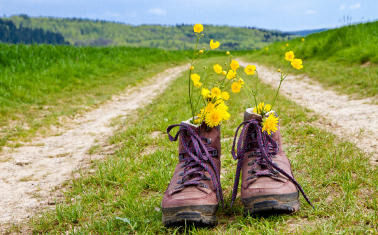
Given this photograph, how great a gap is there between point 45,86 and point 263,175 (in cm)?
717

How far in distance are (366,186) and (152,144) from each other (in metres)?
2.40

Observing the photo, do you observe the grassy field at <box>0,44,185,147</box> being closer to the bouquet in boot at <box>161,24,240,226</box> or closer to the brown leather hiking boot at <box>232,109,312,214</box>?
the bouquet in boot at <box>161,24,240,226</box>

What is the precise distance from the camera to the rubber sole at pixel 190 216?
5.09 feet

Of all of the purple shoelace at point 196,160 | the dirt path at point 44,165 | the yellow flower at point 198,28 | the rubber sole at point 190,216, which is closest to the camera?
the rubber sole at point 190,216

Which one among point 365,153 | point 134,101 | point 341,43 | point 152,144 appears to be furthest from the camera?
point 341,43

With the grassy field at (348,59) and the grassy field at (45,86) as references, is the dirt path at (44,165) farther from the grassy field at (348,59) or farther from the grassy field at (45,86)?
the grassy field at (348,59)

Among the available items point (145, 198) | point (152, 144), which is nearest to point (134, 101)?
point (152, 144)

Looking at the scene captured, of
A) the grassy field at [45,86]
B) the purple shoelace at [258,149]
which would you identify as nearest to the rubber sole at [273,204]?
the purple shoelace at [258,149]

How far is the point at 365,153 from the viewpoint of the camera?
8.50ft

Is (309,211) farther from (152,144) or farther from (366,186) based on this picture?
(152,144)

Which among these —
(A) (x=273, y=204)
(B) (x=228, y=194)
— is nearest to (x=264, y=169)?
(A) (x=273, y=204)

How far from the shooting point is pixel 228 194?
81.6 inches

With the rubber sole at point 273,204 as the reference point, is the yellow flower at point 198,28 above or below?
above

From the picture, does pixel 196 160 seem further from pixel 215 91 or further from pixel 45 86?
pixel 45 86
